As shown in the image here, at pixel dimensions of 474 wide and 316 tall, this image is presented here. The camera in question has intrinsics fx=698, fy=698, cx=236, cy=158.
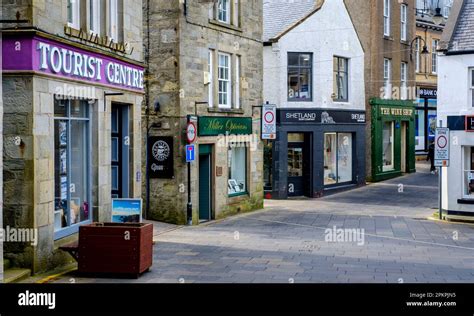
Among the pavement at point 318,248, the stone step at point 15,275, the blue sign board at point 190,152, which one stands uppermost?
the blue sign board at point 190,152

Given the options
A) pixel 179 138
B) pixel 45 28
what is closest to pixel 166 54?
pixel 179 138

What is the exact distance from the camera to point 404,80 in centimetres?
4078

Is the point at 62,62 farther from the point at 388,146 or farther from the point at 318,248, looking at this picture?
the point at 388,146

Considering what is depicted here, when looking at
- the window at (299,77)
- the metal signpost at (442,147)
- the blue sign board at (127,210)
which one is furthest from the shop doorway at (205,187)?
the blue sign board at (127,210)

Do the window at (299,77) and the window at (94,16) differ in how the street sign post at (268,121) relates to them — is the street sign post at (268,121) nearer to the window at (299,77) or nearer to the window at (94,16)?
the window at (299,77)

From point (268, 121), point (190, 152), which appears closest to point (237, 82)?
point (268, 121)

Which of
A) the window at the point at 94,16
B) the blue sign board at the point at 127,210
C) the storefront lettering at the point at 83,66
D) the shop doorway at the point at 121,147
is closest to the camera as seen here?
the storefront lettering at the point at 83,66

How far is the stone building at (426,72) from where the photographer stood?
45.2m

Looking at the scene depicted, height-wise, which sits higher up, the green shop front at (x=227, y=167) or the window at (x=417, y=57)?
the window at (x=417, y=57)

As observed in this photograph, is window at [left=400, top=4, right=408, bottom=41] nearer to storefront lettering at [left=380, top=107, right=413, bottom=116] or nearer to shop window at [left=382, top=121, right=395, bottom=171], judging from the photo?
storefront lettering at [left=380, top=107, right=413, bottom=116]

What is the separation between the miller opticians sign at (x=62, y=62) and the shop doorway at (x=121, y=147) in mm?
880

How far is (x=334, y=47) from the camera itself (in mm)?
32562

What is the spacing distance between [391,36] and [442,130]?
16844mm

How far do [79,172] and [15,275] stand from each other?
3804 mm
